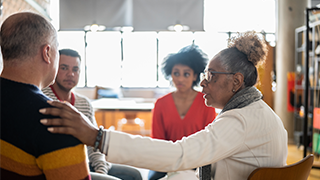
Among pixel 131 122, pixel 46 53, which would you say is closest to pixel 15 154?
pixel 46 53

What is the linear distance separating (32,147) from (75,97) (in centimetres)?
121

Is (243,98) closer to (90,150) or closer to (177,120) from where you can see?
(177,120)

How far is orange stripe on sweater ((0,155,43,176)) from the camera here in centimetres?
72

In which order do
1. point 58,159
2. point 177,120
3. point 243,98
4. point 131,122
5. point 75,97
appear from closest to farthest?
point 58,159
point 243,98
point 75,97
point 177,120
point 131,122

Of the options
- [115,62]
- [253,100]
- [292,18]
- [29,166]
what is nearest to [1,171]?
[29,166]

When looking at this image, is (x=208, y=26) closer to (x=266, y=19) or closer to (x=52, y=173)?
(x=266, y=19)

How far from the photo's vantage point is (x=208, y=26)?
27.0 feet

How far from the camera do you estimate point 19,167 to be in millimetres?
722

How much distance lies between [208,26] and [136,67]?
9.56 ft

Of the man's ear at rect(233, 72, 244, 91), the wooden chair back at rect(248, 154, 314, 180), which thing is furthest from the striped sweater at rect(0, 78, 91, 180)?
the man's ear at rect(233, 72, 244, 91)

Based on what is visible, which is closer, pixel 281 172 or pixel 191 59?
pixel 281 172

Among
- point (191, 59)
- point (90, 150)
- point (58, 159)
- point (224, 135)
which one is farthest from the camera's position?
point (191, 59)

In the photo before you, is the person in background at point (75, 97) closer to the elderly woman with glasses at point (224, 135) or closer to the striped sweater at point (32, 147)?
the elderly woman with glasses at point (224, 135)

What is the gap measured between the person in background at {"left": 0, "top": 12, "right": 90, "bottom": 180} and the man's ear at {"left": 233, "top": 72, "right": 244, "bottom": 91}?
Answer: 81 centimetres
